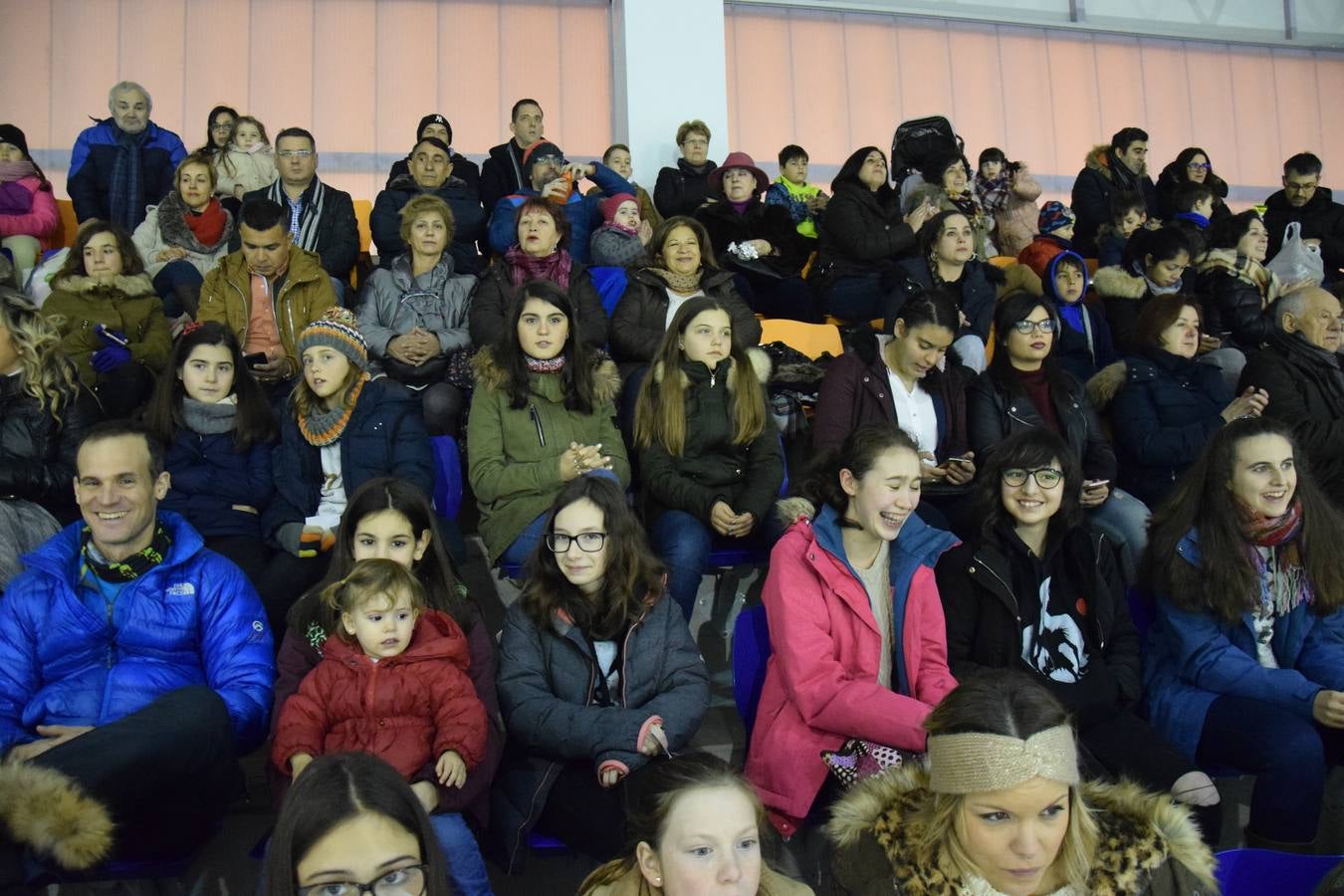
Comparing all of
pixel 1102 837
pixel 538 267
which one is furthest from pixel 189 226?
pixel 1102 837

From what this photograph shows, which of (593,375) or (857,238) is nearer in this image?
(593,375)

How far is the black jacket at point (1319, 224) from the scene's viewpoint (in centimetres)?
708

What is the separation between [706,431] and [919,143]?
4121 mm

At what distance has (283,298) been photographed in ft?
15.1

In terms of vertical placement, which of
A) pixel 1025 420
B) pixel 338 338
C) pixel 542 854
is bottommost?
pixel 542 854

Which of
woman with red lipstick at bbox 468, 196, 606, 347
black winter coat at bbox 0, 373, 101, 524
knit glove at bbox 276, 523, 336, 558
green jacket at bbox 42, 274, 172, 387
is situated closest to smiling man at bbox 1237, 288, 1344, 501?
woman with red lipstick at bbox 468, 196, 606, 347

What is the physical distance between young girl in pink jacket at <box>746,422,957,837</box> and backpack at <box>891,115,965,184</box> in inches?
182

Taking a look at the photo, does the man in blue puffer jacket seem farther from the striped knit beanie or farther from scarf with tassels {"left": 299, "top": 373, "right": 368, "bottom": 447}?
the striped knit beanie

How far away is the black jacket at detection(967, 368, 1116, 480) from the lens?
4.17 meters

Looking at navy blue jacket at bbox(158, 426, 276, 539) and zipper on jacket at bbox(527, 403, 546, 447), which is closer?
navy blue jacket at bbox(158, 426, 276, 539)

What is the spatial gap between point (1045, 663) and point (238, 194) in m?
4.64

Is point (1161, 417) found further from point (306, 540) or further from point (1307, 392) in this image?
point (306, 540)

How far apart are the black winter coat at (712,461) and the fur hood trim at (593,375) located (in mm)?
162

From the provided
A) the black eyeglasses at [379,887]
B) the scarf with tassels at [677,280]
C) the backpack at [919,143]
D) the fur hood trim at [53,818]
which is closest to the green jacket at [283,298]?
the scarf with tassels at [677,280]
